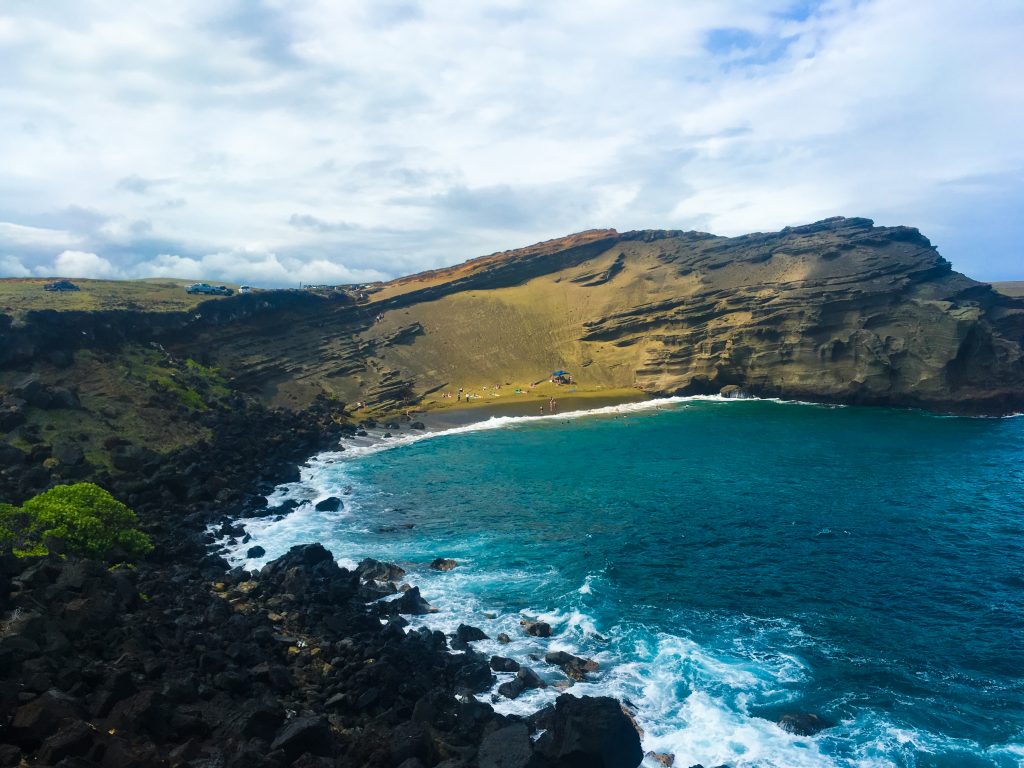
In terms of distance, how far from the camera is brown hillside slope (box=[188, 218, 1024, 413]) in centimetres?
6756

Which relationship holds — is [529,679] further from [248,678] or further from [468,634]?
[248,678]

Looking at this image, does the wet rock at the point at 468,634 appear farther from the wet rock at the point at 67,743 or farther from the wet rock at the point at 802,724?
the wet rock at the point at 67,743

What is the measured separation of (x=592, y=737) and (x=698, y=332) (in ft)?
238

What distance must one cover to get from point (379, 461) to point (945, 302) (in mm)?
64340

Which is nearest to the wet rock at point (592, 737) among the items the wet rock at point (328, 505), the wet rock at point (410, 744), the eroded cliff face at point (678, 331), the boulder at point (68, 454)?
the wet rock at point (410, 744)

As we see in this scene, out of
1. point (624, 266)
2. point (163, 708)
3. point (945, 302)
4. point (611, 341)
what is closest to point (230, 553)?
point (163, 708)

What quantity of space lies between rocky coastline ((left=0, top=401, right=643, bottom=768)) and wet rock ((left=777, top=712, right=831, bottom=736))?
4909mm

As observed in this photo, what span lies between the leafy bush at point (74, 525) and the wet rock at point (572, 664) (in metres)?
19.8

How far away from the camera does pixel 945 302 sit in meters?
68.6

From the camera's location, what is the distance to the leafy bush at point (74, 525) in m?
24.6

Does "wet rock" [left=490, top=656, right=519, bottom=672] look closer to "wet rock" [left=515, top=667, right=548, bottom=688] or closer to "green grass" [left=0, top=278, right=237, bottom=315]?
"wet rock" [left=515, top=667, right=548, bottom=688]

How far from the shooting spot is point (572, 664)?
21.5 m

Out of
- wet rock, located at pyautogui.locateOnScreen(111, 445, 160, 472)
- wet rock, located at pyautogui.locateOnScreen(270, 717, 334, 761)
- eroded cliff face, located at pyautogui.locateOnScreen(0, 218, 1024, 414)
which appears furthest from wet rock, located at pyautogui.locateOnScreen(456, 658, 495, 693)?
eroded cliff face, located at pyautogui.locateOnScreen(0, 218, 1024, 414)

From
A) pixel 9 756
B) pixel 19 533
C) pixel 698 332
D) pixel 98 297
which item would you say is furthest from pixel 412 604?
pixel 698 332
